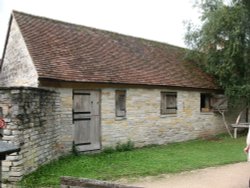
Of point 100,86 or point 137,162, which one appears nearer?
point 137,162

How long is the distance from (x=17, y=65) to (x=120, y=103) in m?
4.29

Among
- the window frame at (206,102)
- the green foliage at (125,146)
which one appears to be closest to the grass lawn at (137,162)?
the green foliage at (125,146)

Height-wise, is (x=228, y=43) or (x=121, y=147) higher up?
Answer: (x=228, y=43)

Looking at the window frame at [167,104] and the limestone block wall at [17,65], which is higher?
the limestone block wall at [17,65]

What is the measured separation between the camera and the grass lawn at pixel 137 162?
1075 cm

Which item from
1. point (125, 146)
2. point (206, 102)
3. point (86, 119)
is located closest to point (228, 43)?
point (206, 102)

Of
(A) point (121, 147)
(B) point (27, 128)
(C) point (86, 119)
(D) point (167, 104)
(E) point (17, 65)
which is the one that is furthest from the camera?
(D) point (167, 104)

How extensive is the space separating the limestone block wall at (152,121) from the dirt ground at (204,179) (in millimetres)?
4847

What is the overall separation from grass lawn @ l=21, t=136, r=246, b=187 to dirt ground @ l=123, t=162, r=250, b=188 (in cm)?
56

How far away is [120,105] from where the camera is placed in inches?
637

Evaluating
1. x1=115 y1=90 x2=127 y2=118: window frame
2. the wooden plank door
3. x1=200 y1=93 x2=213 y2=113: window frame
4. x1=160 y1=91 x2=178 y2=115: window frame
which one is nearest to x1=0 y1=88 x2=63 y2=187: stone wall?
the wooden plank door

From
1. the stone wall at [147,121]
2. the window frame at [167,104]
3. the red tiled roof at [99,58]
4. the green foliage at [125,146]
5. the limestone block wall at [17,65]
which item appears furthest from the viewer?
the window frame at [167,104]

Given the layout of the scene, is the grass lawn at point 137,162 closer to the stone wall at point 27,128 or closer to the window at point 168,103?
the stone wall at point 27,128

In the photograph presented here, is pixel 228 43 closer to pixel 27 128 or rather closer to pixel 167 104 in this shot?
pixel 167 104
